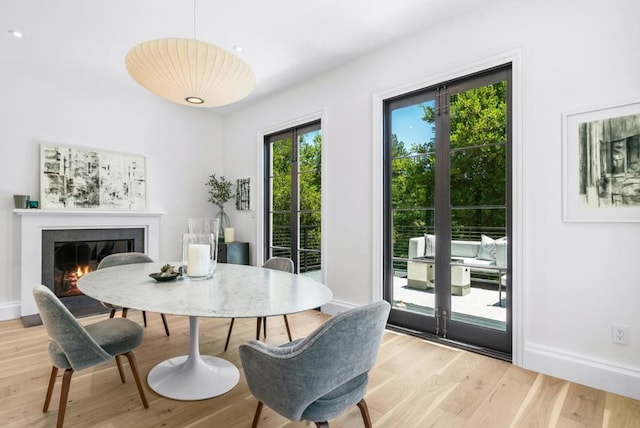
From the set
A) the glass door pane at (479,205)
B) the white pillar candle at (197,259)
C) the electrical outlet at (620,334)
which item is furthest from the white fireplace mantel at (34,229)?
the electrical outlet at (620,334)

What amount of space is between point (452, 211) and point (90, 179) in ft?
13.7

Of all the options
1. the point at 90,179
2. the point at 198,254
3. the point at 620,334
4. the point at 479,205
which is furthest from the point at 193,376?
the point at 90,179

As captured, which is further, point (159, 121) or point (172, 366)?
point (159, 121)

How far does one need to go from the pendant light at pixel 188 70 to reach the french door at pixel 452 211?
169 centimetres

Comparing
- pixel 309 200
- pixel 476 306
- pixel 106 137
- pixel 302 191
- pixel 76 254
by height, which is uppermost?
pixel 106 137

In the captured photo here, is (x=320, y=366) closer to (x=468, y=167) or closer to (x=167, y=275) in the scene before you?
(x=167, y=275)

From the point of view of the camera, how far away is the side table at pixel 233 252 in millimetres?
4770

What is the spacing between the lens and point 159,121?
4.84 meters

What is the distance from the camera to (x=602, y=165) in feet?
7.34

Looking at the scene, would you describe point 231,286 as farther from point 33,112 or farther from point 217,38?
point 33,112

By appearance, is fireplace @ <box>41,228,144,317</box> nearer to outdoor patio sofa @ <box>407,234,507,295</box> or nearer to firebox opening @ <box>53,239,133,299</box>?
firebox opening @ <box>53,239,133,299</box>

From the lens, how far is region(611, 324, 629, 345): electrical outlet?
2141 millimetres

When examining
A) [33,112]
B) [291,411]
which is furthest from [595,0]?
[33,112]

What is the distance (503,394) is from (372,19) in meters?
2.95
